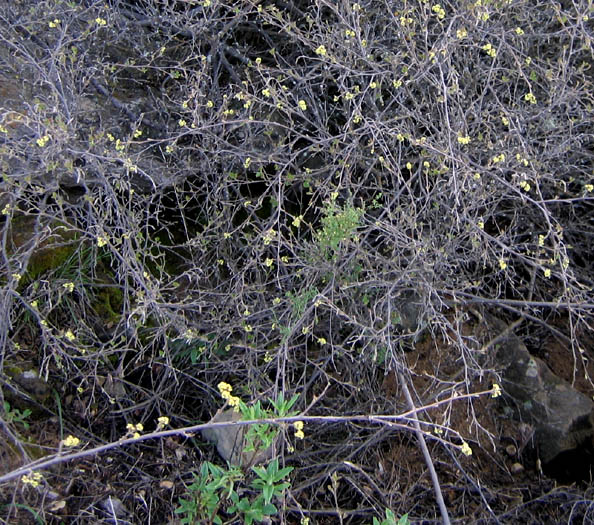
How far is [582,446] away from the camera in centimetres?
295

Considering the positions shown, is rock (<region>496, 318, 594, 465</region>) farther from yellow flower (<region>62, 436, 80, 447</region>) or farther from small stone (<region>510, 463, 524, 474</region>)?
yellow flower (<region>62, 436, 80, 447</region>)

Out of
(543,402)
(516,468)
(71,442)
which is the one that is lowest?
(516,468)

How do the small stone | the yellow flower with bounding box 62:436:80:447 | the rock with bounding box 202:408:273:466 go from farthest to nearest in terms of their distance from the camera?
the small stone → the rock with bounding box 202:408:273:466 → the yellow flower with bounding box 62:436:80:447

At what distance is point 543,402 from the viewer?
3.03 metres

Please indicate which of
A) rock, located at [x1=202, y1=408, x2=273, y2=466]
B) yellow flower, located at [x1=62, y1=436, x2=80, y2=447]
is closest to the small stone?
rock, located at [x1=202, y1=408, x2=273, y2=466]

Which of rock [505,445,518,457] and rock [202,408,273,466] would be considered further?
rock [505,445,518,457]

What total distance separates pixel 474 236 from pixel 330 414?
3.12ft

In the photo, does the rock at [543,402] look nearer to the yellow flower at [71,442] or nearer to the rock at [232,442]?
the rock at [232,442]

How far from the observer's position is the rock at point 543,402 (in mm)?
2961

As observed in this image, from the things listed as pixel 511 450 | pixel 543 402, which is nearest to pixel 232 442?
pixel 511 450

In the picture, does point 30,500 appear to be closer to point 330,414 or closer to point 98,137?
point 330,414

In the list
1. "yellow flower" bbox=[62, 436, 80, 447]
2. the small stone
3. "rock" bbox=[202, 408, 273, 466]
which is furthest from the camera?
the small stone

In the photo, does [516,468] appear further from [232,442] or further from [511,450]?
[232,442]

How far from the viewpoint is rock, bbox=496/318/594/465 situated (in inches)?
117
